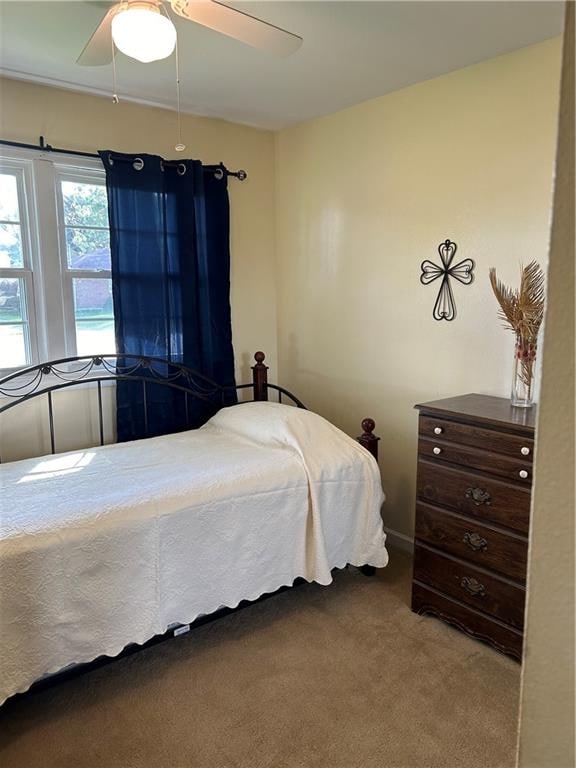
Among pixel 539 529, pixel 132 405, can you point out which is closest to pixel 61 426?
pixel 132 405

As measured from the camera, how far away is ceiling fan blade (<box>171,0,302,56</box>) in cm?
155

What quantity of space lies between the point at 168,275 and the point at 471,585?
7.27ft

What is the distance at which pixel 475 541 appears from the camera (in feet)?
7.11

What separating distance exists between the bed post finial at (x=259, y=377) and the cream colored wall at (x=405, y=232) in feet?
1.07

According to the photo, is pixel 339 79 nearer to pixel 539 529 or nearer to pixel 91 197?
pixel 91 197

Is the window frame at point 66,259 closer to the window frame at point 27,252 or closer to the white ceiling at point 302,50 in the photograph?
the window frame at point 27,252

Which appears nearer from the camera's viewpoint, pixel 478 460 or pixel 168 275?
pixel 478 460

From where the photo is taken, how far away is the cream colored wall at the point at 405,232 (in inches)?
92.0

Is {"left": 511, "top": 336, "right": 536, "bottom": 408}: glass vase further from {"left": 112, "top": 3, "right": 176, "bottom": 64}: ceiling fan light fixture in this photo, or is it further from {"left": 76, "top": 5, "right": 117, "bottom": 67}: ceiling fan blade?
{"left": 76, "top": 5, "right": 117, "bottom": 67}: ceiling fan blade

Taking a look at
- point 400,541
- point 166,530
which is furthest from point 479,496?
point 166,530

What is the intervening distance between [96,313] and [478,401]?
205 cm

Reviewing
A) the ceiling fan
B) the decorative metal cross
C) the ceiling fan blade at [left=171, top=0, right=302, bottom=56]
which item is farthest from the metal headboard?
the ceiling fan blade at [left=171, top=0, right=302, bottom=56]

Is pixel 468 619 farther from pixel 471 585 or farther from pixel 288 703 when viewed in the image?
pixel 288 703

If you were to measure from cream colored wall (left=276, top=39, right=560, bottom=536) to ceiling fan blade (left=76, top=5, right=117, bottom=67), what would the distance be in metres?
1.55
